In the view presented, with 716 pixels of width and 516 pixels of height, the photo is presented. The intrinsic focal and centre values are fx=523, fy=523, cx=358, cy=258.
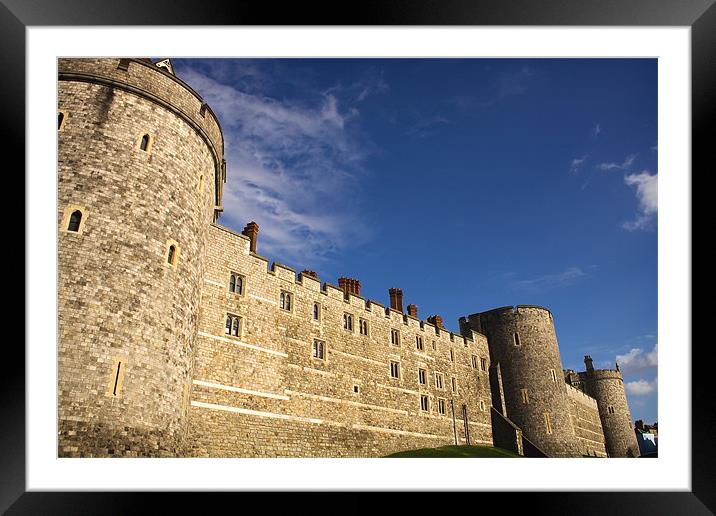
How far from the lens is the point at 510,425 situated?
33969 millimetres

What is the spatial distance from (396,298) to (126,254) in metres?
19.5

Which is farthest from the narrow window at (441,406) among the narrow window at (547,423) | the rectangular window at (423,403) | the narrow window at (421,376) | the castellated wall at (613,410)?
the castellated wall at (613,410)

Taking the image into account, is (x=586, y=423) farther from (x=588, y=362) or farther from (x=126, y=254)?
(x=126, y=254)

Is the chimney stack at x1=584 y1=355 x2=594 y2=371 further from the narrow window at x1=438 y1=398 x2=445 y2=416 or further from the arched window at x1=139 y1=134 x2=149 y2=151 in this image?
the arched window at x1=139 y1=134 x2=149 y2=151

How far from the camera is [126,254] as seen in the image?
Result: 46.5ft

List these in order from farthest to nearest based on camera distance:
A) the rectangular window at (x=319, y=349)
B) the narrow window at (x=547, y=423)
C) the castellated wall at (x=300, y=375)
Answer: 1. the narrow window at (x=547, y=423)
2. the rectangular window at (x=319, y=349)
3. the castellated wall at (x=300, y=375)

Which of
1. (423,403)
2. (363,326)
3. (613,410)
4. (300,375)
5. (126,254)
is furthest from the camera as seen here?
(613,410)

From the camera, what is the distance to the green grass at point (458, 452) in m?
26.6
